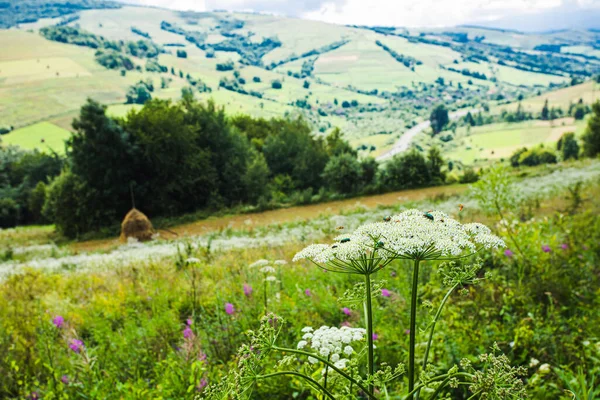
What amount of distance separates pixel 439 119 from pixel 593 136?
124923mm

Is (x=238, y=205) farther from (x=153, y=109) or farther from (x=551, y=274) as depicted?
(x=551, y=274)

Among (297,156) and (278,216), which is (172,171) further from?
(297,156)

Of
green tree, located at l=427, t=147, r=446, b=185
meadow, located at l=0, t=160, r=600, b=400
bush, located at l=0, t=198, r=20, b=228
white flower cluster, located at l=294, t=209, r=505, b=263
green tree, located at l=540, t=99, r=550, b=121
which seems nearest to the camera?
white flower cluster, located at l=294, t=209, r=505, b=263

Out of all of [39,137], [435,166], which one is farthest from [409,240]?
[39,137]

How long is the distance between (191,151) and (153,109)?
15.5 ft

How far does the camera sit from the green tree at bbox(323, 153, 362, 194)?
125 feet

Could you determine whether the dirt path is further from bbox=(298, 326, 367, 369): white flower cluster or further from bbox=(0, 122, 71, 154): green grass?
bbox=(0, 122, 71, 154): green grass

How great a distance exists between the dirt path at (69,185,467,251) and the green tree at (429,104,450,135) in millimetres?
148347

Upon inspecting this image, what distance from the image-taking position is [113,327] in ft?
21.5

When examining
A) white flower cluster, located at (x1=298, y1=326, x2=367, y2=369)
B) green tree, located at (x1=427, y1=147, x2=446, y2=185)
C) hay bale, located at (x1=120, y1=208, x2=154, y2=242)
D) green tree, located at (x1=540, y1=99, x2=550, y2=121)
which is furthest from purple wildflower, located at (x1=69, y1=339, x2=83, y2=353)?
green tree, located at (x1=540, y1=99, x2=550, y2=121)

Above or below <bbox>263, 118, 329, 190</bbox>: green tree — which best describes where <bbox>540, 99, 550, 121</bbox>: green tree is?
below

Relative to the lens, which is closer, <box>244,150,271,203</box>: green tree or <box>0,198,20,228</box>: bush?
<box>244,150,271,203</box>: green tree

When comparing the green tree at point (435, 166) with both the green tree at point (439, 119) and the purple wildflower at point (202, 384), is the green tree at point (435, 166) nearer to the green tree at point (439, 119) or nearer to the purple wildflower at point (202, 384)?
the purple wildflower at point (202, 384)

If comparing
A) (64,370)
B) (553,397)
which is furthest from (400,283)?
(64,370)
